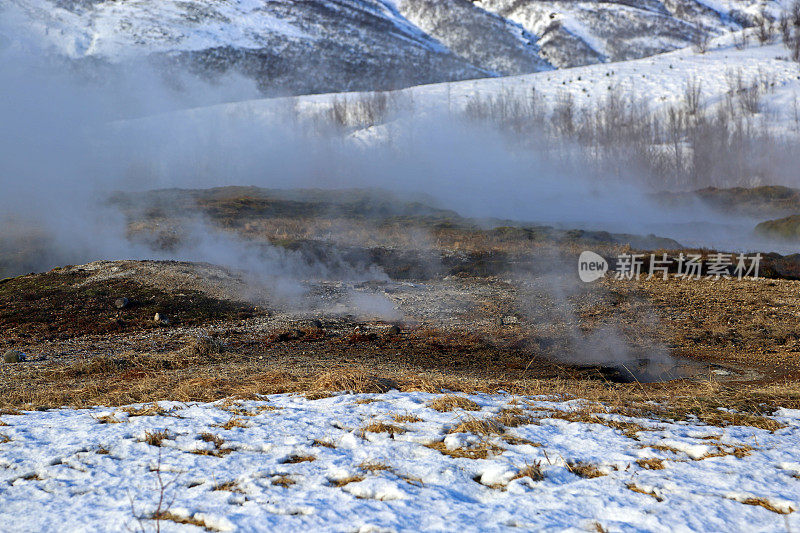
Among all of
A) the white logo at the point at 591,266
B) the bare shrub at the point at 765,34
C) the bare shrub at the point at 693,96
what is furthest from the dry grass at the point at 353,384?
the bare shrub at the point at 765,34

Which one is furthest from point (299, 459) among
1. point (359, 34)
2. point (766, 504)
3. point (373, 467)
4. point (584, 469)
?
point (359, 34)

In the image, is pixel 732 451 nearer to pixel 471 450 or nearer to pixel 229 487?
pixel 471 450

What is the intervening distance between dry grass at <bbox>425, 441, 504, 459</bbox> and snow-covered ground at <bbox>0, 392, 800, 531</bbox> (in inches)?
0.7

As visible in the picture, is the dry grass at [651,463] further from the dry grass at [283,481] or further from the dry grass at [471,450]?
the dry grass at [283,481]

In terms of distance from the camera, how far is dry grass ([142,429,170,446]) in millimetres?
3900

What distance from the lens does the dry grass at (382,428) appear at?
163 inches

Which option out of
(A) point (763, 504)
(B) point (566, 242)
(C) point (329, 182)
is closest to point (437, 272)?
(B) point (566, 242)

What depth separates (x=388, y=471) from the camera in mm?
3385

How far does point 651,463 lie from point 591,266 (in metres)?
17.1

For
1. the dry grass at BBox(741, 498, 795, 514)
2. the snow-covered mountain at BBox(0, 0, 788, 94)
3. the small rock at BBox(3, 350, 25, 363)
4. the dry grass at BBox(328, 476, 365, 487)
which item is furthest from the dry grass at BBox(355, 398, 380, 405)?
the snow-covered mountain at BBox(0, 0, 788, 94)

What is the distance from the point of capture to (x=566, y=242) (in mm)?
26906

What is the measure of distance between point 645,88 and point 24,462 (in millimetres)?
64615

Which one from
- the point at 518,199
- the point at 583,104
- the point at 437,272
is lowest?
the point at 437,272

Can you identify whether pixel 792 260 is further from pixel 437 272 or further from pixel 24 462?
pixel 24 462
